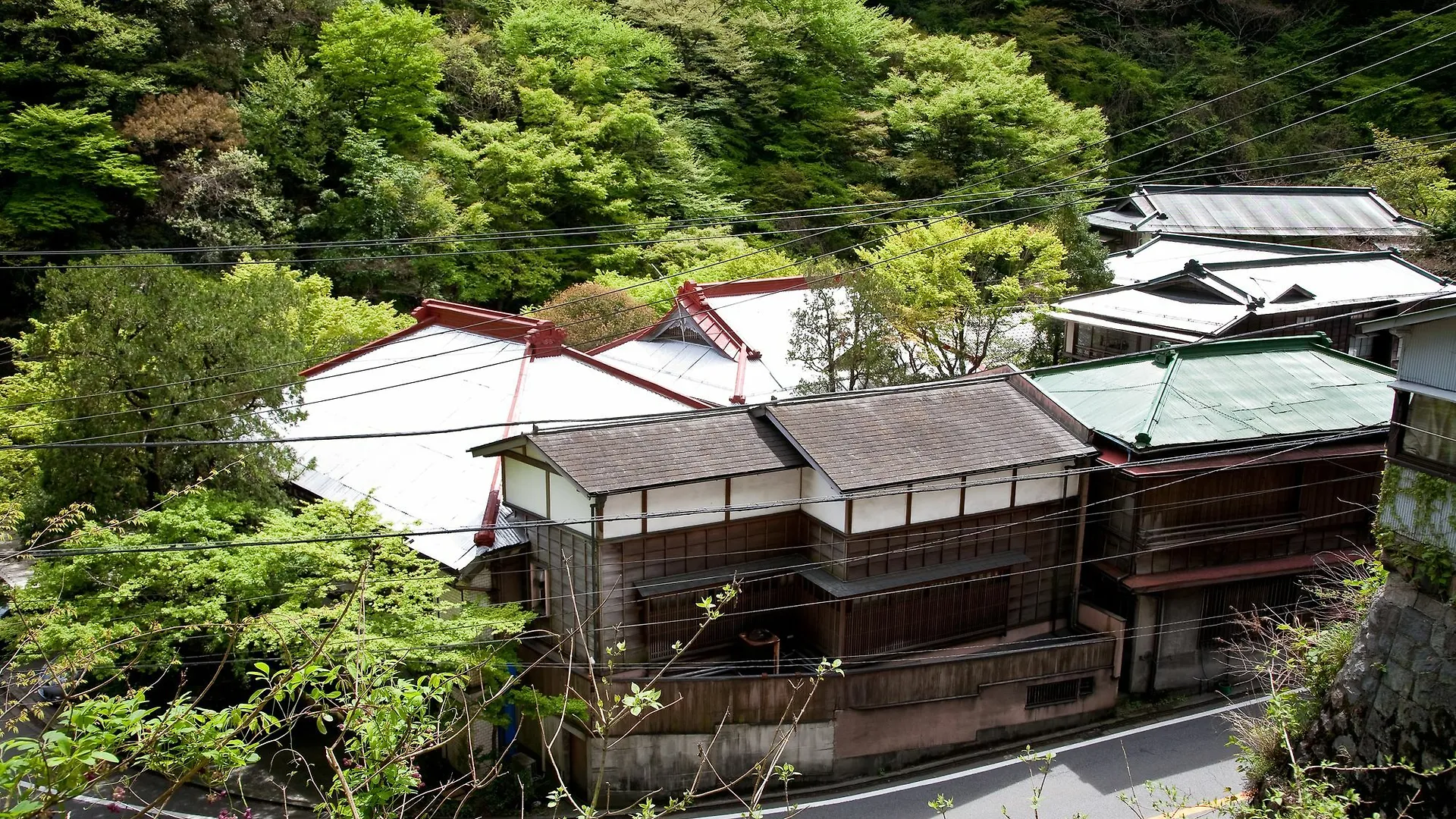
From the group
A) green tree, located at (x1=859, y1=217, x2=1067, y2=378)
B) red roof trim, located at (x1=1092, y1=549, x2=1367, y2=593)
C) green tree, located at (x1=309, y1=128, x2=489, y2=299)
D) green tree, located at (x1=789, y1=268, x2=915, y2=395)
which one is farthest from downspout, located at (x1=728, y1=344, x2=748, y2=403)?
green tree, located at (x1=309, y1=128, x2=489, y2=299)

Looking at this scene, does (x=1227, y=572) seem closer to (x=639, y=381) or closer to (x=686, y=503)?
(x=686, y=503)

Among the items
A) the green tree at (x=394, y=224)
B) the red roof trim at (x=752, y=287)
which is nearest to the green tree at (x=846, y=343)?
the red roof trim at (x=752, y=287)

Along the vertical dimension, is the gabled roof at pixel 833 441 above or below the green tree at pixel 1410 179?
below

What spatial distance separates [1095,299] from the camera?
28188 mm

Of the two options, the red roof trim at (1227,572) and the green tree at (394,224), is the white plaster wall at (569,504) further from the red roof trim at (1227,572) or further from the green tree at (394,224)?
the green tree at (394,224)

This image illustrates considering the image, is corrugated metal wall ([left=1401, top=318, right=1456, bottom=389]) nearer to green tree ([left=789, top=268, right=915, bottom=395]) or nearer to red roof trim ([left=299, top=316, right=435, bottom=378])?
green tree ([left=789, top=268, right=915, bottom=395])

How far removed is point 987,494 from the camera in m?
19.4

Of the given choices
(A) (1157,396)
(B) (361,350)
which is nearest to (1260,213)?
(A) (1157,396)

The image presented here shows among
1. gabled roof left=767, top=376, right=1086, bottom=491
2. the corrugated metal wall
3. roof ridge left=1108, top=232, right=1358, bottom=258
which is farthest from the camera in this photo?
roof ridge left=1108, top=232, right=1358, bottom=258

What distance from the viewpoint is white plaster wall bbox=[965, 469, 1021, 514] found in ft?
63.1

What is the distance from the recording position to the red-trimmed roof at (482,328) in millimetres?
22906

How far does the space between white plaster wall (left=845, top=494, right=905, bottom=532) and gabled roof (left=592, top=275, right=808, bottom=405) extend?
7.37 m

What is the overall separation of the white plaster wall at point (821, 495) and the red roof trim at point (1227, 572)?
5.37 meters

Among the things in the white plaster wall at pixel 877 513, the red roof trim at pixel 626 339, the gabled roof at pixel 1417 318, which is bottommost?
the white plaster wall at pixel 877 513
